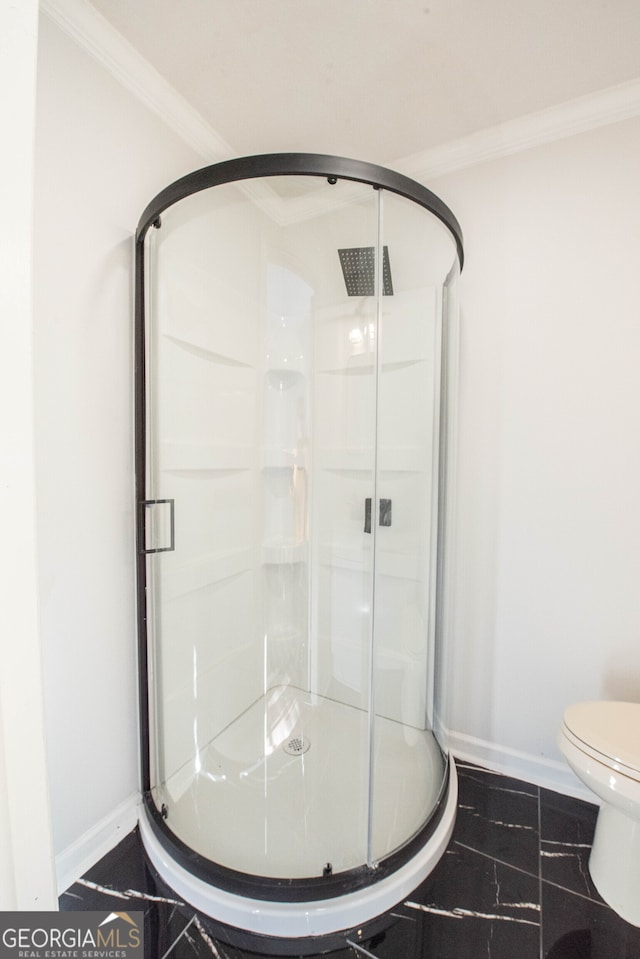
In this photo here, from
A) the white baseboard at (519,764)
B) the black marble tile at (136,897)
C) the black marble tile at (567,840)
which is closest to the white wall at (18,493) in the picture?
the black marble tile at (136,897)

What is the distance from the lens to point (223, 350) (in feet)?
4.79

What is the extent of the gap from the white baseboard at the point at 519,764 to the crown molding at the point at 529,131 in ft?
7.37

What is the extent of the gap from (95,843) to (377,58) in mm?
2509

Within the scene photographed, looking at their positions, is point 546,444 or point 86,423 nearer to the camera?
point 86,423

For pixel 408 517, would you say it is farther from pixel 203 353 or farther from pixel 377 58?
pixel 377 58

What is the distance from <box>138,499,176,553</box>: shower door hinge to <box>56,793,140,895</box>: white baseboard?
831 mm

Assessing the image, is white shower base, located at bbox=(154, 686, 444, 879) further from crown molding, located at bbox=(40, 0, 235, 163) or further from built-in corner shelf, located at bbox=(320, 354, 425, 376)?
crown molding, located at bbox=(40, 0, 235, 163)

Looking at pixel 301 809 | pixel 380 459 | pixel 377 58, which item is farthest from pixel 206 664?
pixel 377 58

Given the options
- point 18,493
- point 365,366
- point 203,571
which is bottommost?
point 203,571

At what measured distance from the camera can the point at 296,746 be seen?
4.65 ft

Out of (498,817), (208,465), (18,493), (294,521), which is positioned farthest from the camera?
(294,521)

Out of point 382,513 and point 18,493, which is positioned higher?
point 18,493

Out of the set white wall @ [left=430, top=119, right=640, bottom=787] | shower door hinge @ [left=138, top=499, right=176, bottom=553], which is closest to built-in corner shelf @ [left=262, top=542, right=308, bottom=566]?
shower door hinge @ [left=138, top=499, right=176, bottom=553]

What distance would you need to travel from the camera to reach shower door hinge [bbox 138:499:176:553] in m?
1.25
